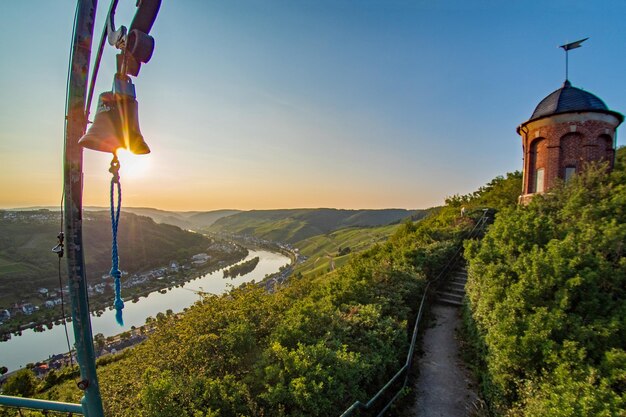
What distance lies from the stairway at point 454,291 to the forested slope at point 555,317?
4.91 meters

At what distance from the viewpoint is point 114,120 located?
97.5 inches

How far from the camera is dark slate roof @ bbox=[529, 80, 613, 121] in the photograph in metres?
16.0

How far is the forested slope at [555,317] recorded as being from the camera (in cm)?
554

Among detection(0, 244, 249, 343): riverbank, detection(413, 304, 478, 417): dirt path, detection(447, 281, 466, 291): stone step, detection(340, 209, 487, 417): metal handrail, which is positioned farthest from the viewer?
detection(0, 244, 249, 343): riverbank

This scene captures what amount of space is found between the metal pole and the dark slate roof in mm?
20693

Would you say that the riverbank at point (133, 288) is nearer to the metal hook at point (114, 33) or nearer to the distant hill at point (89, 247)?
the distant hill at point (89, 247)

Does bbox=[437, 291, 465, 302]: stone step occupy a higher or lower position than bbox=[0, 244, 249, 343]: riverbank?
higher

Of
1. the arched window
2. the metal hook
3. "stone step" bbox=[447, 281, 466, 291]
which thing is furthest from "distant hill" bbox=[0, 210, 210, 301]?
the metal hook

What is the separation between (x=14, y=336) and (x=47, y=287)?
29.3 m

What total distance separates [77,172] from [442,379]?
10474 mm

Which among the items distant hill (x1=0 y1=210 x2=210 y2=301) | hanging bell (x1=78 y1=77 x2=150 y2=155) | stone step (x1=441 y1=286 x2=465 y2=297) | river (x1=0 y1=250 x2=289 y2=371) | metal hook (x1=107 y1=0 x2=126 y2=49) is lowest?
river (x1=0 y1=250 x2=289 y2=371)

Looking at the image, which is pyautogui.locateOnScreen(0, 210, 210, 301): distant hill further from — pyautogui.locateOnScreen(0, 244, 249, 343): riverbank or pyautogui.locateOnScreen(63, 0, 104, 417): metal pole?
pyautogui.locateOnScreen(63, 0, 104, 417): metal pole

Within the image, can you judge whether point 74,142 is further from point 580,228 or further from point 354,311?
point 580,228

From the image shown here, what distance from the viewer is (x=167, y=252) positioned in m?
140
